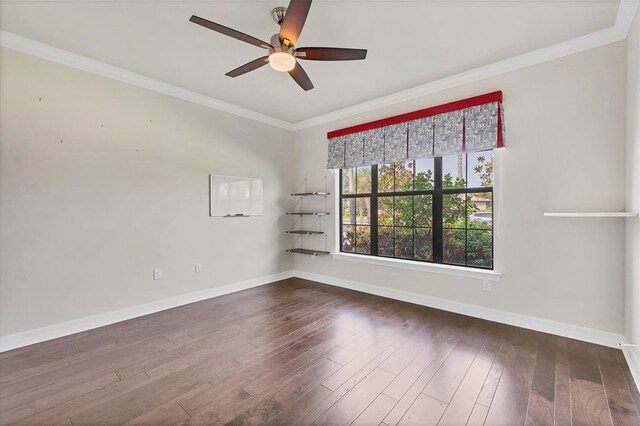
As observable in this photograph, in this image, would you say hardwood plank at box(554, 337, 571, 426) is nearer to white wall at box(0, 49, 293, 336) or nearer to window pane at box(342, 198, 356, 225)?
window pane at box(342, 198, 356, 225)

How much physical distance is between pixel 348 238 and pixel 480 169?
6.89 feet

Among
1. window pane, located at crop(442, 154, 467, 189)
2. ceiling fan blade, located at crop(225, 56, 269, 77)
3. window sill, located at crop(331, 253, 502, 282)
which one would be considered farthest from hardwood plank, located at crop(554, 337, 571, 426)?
ceiling fan blade, located at crop(225, 56, 269, 77)

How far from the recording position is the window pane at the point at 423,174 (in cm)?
363

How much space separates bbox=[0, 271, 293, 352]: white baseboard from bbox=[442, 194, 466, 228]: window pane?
9.79ft

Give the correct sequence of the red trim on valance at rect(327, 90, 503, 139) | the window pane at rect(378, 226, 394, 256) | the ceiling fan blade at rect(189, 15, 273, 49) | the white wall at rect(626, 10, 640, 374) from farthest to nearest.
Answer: the window pane at rect(378, 226, 394, 256)
the red trim on valance at rect(327, 90, 503, 139)
the white wall at rect(626, 10, 640, 374)
the ceiling fan blade at rect(189, 15, 273, 49)

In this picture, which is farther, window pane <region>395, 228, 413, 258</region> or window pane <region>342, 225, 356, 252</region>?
window pane <region>342, 225, 356, 252</region>

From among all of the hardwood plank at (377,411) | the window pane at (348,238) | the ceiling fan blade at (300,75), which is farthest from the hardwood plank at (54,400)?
the window pane at (348,238)

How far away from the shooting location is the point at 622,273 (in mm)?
2416

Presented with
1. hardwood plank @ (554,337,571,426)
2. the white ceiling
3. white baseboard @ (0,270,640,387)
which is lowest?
hardwood plank @ (554,337,571,426)

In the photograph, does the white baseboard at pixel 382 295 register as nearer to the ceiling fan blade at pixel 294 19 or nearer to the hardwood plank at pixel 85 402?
the hardwood plank at pixel 85 402

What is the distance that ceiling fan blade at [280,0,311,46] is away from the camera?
1688mm

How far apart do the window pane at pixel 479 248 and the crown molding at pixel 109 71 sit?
354cm

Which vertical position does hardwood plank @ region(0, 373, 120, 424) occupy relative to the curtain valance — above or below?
below

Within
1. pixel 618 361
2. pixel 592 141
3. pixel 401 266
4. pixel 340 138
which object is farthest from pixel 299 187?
pixel 618 361
